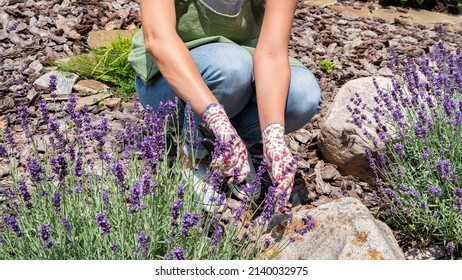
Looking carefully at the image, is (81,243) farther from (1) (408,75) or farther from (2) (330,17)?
(2) (330,17)

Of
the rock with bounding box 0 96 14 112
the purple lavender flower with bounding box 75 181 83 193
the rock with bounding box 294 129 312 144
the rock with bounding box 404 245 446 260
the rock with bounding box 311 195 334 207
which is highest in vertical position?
the purple lavender flower with bounding box 75 181 83 193

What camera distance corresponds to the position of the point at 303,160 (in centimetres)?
341

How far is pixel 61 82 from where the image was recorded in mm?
3895

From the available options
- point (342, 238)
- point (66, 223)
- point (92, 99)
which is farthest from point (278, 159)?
point (92, 99)

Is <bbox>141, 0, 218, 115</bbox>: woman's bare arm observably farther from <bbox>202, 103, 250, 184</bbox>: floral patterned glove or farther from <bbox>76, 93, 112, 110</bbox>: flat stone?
<bbox>76, 93, 112, 110</bbox>: flat stone

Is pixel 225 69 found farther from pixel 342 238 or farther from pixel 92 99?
pixel 92 99

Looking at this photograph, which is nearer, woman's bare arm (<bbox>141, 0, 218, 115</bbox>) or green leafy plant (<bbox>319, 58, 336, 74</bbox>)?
woman's bare arm (<bbox>141, 0, 218, 115</bbox>)

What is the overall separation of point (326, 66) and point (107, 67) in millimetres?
1460

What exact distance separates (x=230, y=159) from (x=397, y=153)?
84 centimetres

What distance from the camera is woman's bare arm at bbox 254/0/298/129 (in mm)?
2736

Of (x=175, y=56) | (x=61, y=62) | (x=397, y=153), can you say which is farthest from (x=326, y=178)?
(x=61, y=62)

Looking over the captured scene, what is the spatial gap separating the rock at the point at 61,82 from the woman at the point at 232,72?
2.96 ft

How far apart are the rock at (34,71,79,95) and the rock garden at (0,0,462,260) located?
1cm

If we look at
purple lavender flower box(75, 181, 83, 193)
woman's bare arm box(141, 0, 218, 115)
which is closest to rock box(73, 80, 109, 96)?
woman's bare arm box(141, 0, 218, 115)
